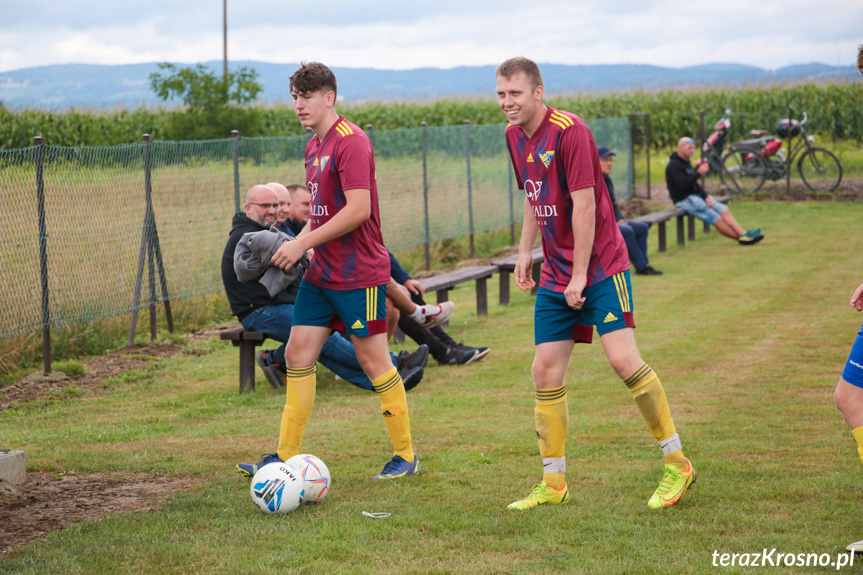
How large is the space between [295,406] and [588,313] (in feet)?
5.26

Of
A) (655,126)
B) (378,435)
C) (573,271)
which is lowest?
(378,435)

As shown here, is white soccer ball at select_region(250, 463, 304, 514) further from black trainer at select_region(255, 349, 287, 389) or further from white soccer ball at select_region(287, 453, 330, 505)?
black trainer at select_region(255, 349, 287, 389)

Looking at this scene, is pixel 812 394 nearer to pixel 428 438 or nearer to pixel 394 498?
pixel 428 438

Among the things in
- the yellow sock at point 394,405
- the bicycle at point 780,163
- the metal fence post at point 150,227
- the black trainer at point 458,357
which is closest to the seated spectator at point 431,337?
the black trainer at point 458,357

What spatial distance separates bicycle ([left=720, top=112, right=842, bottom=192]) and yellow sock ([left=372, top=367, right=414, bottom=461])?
19587mm

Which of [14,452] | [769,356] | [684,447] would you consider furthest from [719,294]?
[14,452]

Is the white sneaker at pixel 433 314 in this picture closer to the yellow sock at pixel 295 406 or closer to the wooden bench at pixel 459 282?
the wooden bench at pixel 459 282

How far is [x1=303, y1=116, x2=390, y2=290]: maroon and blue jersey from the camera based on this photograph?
455 cm

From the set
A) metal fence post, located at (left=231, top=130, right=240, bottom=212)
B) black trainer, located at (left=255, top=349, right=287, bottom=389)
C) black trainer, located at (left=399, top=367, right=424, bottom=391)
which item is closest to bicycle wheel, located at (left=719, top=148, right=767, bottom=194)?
metal fence post, located at (left=231, top=130, right=240, bottom=212)

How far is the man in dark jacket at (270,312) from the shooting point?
6.54 metres

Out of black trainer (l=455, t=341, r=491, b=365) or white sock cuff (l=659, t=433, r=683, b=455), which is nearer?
white sock cuff (l=659, t=433, r=683, b=455)

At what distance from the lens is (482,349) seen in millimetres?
8328

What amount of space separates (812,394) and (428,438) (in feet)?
9.16

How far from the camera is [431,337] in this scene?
8047 mm
